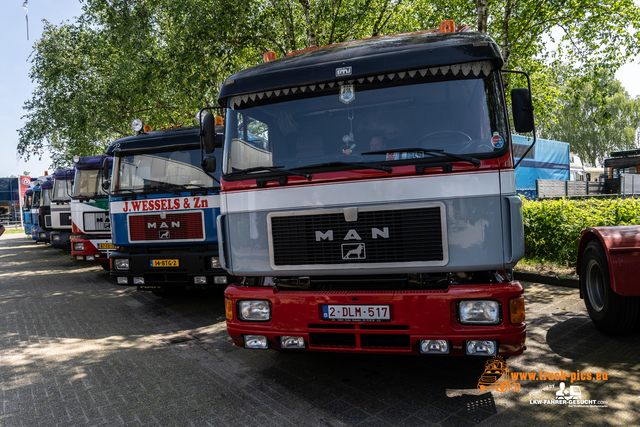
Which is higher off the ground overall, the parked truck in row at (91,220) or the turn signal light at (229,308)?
the parked truck in row at (91,220)

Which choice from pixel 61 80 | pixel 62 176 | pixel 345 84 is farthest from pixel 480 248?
pixel 61 80

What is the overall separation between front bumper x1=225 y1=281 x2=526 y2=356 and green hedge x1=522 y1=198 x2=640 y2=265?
5.26 metres

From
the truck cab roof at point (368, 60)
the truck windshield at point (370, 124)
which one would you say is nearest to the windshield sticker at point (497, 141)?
the truck windshield at point (370, 124)

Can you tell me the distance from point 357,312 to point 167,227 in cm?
446

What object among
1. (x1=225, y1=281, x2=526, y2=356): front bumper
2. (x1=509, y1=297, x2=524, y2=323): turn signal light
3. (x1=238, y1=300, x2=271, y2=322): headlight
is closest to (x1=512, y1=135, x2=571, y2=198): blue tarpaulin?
(x1=509, y1=297, x2=524, y2=323): turn signal light

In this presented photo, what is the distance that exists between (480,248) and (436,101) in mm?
1151

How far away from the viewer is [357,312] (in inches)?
132

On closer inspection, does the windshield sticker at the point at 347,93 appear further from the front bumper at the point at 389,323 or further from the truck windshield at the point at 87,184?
the truck windshield at the point at 87,184

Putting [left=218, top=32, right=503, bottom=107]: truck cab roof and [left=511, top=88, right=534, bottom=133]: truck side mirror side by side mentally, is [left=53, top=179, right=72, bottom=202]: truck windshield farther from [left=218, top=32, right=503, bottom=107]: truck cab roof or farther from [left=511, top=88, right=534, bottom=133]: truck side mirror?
[left=511, top=88, right=534, bottom=133]: truck side mirror

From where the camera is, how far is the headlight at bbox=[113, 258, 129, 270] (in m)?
7.07

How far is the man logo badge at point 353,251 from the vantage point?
345cm

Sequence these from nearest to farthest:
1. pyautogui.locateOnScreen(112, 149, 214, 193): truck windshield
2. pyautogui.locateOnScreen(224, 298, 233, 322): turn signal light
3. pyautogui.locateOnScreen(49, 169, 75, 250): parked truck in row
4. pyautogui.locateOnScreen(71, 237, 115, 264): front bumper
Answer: pyautogui.locateOnScreen(224, 298, 233, 322): turn signal light
pyautogui.locateOnScreen(112, 149, 214, 193): truck windshield
pyautogui.locateOnScreen(71, 237, 115, 264): front bumper
pyautogui.locateOnScreen(49, 169, 75, 250): parked truck in row

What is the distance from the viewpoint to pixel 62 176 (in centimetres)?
1466

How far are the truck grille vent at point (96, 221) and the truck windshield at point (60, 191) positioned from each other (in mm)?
4755
